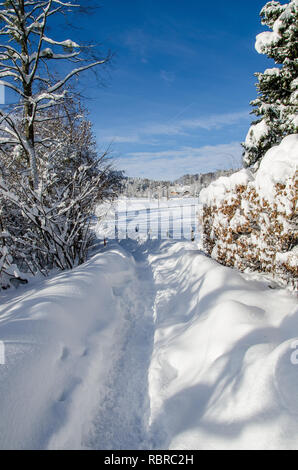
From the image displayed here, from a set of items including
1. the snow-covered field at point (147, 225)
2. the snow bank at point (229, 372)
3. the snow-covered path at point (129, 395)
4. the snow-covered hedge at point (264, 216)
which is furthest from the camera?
the snow-covered field at point (147, 225)

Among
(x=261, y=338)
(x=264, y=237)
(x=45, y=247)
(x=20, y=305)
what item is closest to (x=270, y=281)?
(x=264, y=237)

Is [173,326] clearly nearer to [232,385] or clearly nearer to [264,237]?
[232,385]

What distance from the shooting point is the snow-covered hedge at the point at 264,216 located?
3.49 meters

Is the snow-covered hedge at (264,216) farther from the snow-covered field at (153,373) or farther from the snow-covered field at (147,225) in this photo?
the snow-covered field at (147,225)

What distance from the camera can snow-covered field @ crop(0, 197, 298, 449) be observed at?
5.53 ft

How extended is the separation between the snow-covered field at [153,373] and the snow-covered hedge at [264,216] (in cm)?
60

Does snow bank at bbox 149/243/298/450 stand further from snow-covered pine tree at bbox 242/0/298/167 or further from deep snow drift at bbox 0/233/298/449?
snow-covered pine tree at bbox 242/0/298/167

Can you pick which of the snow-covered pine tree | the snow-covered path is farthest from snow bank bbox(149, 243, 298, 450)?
the snow-covered pine tree

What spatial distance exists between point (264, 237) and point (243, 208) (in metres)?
0.85

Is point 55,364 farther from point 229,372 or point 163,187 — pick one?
point 163,187

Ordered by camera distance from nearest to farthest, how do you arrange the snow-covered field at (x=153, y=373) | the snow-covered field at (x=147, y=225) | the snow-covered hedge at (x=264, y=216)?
the snow-covered field at (x=153, y=373) < the snow-covered hedge at (x=264, y=216) < the snow-covered field at (x=147, y=225)

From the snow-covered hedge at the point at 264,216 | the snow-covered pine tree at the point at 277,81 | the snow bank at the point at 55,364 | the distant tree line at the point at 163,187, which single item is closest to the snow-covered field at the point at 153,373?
the snow bank at the point at 55,364

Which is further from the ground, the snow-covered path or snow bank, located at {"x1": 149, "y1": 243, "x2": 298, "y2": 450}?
snow bank, located at {"x1": 149, "y1": 243, "x2": 298, "y2": 450}
